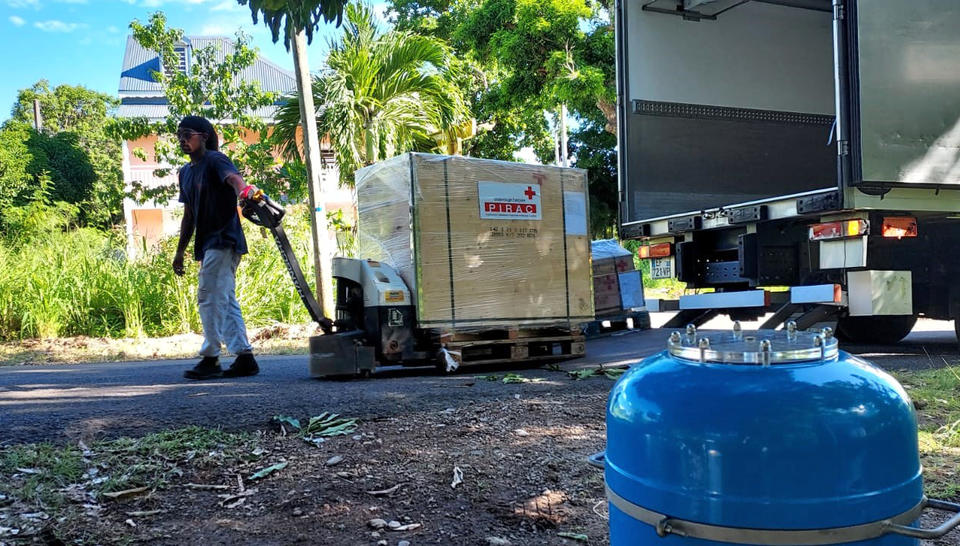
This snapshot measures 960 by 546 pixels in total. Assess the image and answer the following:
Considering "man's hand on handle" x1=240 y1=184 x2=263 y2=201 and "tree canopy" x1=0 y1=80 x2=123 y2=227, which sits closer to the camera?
"man's hand on handle" x1=240 y1=184 x2=263 y2=201

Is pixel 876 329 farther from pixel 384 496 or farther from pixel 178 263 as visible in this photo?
pixel 178 263

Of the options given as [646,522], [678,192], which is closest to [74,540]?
[646,522]

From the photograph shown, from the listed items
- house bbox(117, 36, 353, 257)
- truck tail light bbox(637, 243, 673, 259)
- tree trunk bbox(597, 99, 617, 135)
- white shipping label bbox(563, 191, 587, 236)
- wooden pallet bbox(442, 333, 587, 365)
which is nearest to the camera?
wooden pallet bbox(442, 333, 587, 365)

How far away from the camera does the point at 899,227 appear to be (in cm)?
537

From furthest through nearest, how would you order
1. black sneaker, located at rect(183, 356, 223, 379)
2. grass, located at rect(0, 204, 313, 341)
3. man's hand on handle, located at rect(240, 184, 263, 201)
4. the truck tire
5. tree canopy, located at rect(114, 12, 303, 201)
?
tree canopy, located at rect(114, 12, 303, 201) → grass, located at rect(0, 204, 313, 341) → the truck tire → black sneaker, located at rect(183, 356, 223, 379) → man's hand on handle, located at rect(240, 184, 263, 201)

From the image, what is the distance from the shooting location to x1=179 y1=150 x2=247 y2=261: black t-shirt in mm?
5355

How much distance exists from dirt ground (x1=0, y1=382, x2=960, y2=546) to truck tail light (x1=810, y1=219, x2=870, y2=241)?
283cm

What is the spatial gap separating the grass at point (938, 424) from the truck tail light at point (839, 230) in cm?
117

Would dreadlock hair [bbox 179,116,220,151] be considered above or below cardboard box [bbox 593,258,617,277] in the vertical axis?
above

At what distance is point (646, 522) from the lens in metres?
1.54

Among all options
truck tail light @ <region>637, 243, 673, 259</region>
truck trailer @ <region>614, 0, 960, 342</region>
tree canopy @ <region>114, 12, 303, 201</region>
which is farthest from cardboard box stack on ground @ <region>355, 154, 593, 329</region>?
tree canopy @ <region>114, 12, 303, 201</region>

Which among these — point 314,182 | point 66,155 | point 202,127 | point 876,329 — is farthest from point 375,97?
point 66,155

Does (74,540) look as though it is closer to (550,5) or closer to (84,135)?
(550,5)

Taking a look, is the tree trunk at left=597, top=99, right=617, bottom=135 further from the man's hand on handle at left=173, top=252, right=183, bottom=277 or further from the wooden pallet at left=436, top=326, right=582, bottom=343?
the man's hand on handle at left=173, top=252, right=183, bottom=277
